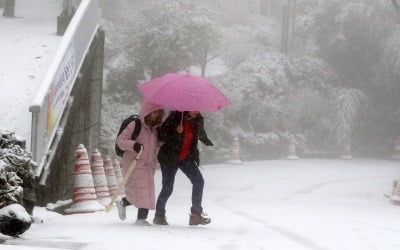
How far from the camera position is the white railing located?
8.56 metres

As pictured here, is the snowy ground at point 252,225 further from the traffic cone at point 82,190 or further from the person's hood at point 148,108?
the person's hood at point 148,108

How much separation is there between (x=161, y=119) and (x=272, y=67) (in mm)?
22418

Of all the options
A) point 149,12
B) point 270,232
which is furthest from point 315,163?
point 270,232

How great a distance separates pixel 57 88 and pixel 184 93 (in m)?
2.78

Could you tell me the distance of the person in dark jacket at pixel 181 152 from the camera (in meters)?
7.89

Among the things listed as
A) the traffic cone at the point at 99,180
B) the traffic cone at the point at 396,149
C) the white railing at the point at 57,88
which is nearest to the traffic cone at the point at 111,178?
the traffic cone at the point at 99,180

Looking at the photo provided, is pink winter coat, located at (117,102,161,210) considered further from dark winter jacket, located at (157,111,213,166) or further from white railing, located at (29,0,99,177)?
white railing, located at (29,0,99,177)

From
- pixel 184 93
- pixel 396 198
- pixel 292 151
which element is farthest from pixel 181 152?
pixel 292 151

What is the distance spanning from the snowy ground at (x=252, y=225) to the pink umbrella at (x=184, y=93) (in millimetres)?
1354

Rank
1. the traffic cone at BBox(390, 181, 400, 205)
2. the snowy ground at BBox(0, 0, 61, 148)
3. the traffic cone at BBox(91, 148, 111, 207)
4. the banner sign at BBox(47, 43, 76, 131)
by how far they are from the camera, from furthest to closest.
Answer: the traffic cone at BBox(390, 181, 400, 205), the traffic cone at BBox(91, 148, 111, 207), the snowy ground at BBox(0, 0, 61, 148), the banner sign at BBox(47, 43, 76, 131)

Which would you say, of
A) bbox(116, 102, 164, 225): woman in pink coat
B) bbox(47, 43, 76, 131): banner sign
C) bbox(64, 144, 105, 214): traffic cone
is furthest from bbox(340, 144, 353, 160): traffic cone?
bbox(116, 102, 164, 225): woman in pink coat

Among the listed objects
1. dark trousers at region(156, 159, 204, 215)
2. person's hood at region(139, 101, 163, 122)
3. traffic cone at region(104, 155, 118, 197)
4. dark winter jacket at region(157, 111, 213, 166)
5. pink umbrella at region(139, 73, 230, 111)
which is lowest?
traffic cone at region(104, 155, 118, 197)

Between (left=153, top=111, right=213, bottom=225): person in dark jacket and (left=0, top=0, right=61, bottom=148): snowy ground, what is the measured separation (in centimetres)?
220

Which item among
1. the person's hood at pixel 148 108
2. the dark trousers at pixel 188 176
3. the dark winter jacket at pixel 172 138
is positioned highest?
the person's hood at pixel 148 108
